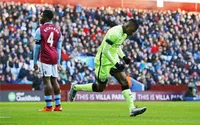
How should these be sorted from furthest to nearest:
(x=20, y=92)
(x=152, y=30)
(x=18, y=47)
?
(x=152, y=30) < (x=18, y=47) < (x=20, y=92)

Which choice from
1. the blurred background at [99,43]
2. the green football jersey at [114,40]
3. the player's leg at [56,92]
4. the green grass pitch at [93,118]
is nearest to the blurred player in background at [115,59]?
the green football jersey at [114,40]

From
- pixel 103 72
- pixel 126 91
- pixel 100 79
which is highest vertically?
pixel 103 72

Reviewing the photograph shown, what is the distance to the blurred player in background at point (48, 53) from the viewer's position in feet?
54.8

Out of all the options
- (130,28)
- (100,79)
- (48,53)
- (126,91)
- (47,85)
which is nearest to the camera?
(126,91)

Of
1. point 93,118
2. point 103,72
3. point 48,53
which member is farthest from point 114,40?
point 48,53

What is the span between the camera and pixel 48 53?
16.9m

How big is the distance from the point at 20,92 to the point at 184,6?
68.2ft

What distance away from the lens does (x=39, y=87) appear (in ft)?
105

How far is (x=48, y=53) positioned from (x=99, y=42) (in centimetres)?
2146

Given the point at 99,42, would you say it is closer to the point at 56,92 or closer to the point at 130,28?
the point at 56,92

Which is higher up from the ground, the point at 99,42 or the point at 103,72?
the point at 99,42

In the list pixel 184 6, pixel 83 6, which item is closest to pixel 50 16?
pixel 83 6

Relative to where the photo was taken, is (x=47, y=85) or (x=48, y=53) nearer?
(x=47, y=85)

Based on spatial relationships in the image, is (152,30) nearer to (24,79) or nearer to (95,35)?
(95,35)
